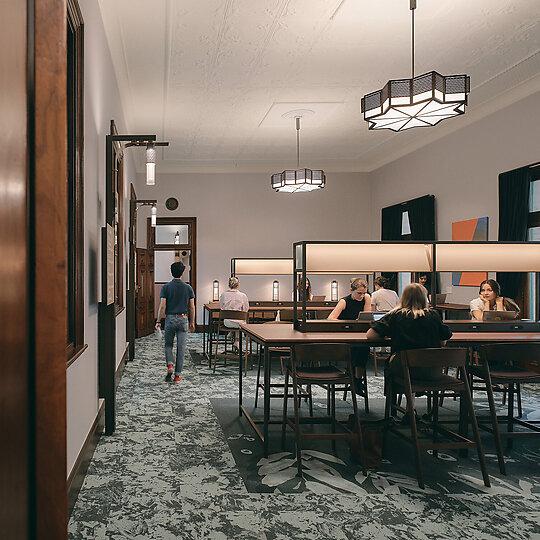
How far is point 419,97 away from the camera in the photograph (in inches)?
172

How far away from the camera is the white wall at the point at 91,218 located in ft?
10.9

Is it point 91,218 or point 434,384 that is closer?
point 434,384

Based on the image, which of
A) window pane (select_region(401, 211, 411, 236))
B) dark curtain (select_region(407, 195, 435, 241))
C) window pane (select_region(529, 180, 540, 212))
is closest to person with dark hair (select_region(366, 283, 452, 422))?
window pane (select_region(529, 180, 540, 212))

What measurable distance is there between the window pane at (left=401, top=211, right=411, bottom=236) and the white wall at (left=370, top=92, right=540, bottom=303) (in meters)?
→ 0.34

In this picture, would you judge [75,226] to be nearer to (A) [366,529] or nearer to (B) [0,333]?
(A) [366,529]

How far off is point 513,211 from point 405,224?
380cm

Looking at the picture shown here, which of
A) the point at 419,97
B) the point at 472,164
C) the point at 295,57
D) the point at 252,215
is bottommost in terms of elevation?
the point at 252,215

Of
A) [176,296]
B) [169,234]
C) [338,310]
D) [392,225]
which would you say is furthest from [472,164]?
[169,234]

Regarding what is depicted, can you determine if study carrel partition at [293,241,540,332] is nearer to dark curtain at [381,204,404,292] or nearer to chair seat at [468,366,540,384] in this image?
chair seat at [468,366,540,384]

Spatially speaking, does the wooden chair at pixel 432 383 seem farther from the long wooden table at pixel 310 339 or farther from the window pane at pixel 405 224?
the window pane at pixel 405 224

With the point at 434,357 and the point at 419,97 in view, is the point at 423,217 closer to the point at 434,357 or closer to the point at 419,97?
the point at 419,97

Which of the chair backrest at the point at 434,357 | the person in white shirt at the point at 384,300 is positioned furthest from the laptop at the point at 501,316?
the person in white shirt at the point at 384,300

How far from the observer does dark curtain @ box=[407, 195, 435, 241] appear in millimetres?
9305

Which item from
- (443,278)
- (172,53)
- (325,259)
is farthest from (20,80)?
(443,278)
